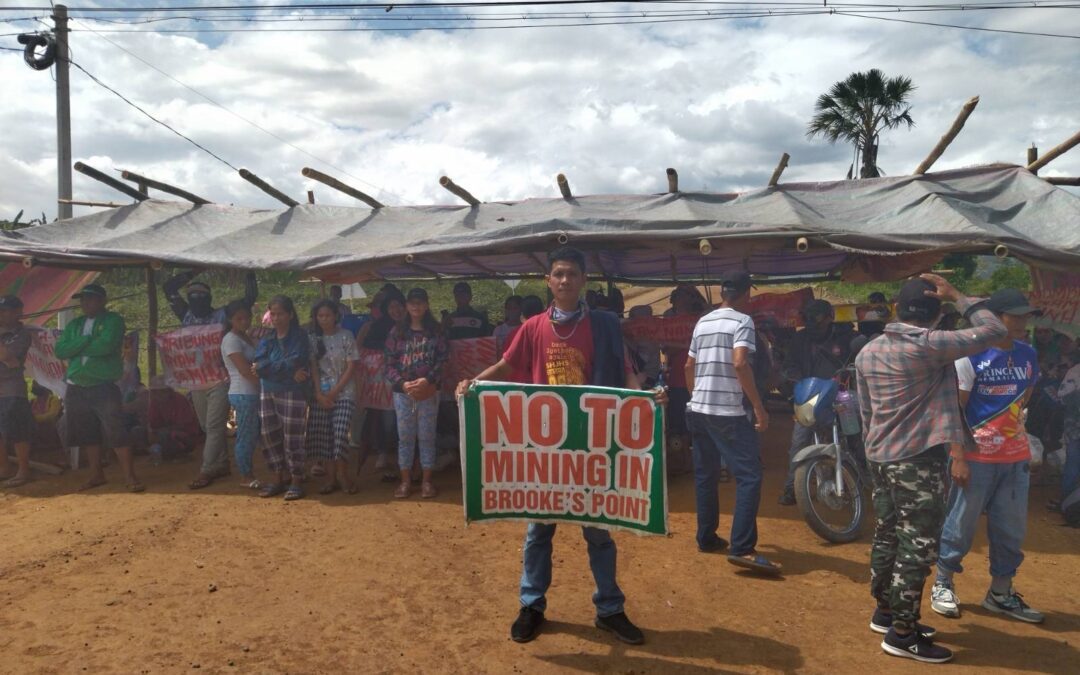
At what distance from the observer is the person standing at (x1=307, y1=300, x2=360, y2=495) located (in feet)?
22.2

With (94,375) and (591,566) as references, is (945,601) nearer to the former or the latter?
(591,566)

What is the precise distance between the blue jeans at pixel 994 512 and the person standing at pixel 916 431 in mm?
464

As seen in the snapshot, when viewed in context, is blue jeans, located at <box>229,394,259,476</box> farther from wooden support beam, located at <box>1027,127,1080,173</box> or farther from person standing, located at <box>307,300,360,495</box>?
wooden support beam, located at <box>1027,127,1080,173</box>

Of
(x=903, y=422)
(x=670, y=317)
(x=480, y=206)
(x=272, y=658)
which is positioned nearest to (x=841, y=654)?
(x=903, y=422)

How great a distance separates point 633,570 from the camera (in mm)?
4941

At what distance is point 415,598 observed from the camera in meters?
4.51

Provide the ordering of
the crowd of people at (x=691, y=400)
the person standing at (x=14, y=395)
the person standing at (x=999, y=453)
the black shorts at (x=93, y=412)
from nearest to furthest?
the crowd of people at (x=691, y=400), the person standing at (x=999, y=453), the black shorts at (x=93, y=412), the person standing at (x=14, y=395)

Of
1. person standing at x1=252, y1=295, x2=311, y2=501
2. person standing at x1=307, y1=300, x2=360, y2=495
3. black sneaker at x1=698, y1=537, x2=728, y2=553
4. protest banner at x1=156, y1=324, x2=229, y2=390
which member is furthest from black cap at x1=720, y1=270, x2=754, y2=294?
protest banner at x1=156, y1=324, x2=229, y2=390

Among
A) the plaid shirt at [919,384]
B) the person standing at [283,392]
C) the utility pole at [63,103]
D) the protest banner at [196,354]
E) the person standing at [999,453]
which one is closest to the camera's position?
the plaid shirt at [919,384]

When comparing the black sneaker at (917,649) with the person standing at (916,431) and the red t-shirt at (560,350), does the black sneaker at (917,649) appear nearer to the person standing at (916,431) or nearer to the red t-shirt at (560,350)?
the person standing at (916,431)

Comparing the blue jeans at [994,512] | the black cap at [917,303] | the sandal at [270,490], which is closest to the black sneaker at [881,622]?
the blue jeans at [994,512]

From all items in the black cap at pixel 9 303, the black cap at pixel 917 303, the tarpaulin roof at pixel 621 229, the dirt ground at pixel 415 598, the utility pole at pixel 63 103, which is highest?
the utility pole at pixel 63 103

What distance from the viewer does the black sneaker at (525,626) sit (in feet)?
12.5

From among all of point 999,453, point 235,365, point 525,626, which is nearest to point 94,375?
point 235,365
